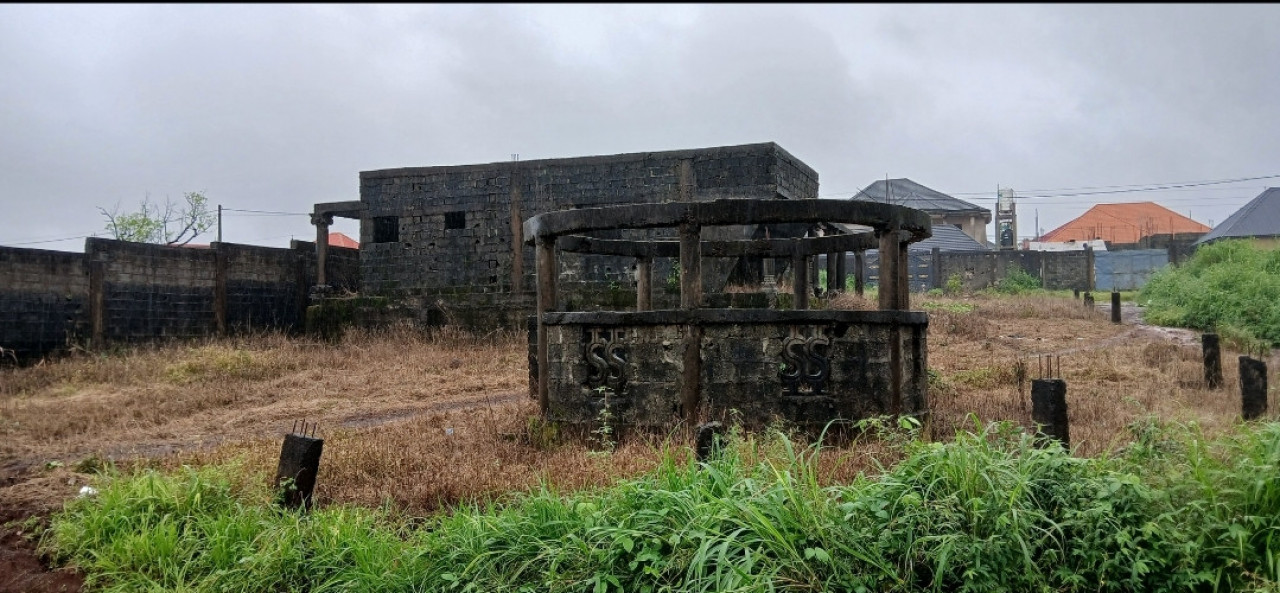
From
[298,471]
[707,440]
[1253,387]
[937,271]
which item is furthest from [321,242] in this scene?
[937,271]

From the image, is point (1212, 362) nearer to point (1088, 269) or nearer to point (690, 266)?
point (690, 266)

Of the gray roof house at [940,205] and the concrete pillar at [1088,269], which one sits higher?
the gray roof house at [940,205]

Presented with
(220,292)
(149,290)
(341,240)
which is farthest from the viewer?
(341,240)

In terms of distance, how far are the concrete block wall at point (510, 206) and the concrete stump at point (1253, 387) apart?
8.74m

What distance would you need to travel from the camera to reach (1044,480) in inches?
160

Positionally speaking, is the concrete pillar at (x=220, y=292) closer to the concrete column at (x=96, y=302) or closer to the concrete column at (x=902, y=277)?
the concrete column at (x=96, y=302)

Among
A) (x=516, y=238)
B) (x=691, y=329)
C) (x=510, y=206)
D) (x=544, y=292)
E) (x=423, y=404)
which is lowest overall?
(x=423, y=404)

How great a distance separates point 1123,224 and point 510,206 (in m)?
40.6

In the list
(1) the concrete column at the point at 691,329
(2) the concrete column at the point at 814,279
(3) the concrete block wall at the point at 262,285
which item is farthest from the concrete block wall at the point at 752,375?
(3) the concrete block wall at the point at 262,285

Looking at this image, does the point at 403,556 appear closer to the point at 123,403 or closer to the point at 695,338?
the point at 695,338

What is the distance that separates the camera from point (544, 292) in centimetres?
809

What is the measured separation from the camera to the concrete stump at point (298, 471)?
18.8 ft

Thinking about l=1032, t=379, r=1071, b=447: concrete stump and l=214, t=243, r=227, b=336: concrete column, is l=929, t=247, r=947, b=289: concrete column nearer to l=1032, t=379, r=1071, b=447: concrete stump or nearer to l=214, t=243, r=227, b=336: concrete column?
l=214, t=243, r=227, b=336: concrete column

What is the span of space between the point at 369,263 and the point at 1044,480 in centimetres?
1635
